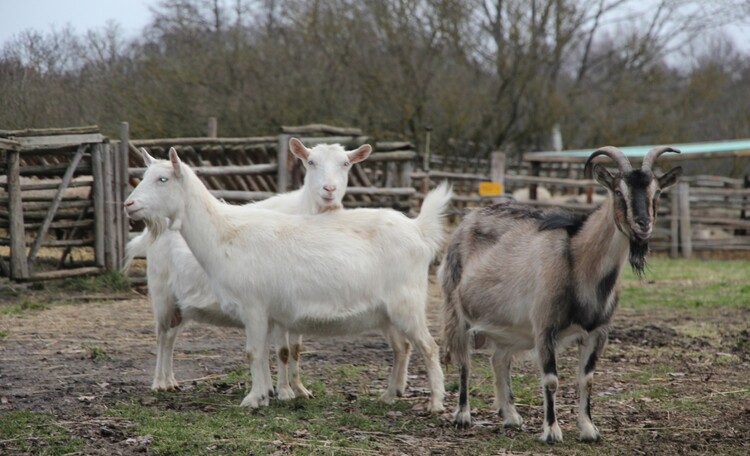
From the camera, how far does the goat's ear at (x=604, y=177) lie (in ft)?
17.7

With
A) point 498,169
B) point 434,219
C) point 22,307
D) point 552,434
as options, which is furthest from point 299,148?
point 498,169

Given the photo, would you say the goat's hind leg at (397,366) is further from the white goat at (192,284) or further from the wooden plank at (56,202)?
the wooden plank at (56,202)

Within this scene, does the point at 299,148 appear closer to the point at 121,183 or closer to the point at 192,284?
the point at 192,284

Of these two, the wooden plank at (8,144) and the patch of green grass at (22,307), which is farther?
the wooden plank at (8,144)

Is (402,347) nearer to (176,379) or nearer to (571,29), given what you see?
(176,379)

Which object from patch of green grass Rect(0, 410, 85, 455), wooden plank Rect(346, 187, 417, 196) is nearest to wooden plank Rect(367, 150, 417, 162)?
wooden plank Rect(346, 187, 417, 196)

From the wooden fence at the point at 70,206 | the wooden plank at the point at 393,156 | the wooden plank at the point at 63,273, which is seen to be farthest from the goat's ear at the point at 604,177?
the wooden plank at the point at 393,156

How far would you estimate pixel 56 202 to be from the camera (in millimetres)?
12125

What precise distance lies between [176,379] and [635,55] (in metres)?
25.2

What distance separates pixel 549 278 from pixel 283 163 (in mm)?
8348

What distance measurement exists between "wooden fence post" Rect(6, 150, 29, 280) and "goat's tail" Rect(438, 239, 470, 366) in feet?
22.1

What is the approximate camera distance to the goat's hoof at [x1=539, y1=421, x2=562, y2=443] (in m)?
5.55

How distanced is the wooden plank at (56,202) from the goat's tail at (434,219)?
659 centimetres

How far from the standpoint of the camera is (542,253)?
5809 mm
